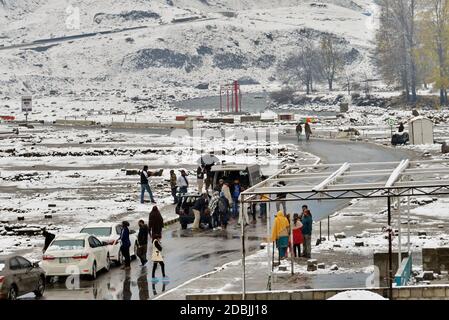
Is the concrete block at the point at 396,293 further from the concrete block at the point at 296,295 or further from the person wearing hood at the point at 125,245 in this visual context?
the person wearing hood at the point at 125,245

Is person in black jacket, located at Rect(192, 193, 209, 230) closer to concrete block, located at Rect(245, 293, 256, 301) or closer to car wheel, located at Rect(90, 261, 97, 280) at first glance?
car wheel, located at Rect(90, 261, 97, 280)

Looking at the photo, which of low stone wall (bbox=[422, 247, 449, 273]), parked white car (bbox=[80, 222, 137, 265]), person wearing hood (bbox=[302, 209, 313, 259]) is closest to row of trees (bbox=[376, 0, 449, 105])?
parked white car (bbox=[80, 222, 137, 265])

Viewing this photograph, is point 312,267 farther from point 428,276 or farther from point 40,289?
point 40,289

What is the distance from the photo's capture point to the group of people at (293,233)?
26.0m

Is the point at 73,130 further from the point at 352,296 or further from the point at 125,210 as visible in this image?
the point at 352,296

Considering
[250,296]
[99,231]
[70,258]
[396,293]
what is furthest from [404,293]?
[99,231]

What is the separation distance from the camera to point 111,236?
27.6m

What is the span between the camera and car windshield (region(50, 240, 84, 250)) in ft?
81.8

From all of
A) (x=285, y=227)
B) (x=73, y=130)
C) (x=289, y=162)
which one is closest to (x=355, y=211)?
(x=285, y=227)

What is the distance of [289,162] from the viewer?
2362 inches

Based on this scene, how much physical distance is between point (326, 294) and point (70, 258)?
7.33m

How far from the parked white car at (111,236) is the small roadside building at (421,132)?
137ft

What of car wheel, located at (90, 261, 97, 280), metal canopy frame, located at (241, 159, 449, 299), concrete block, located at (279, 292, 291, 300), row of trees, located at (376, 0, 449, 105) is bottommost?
car wheel, located at (90, 261, 97, 280)

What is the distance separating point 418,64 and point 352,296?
13245 cm
